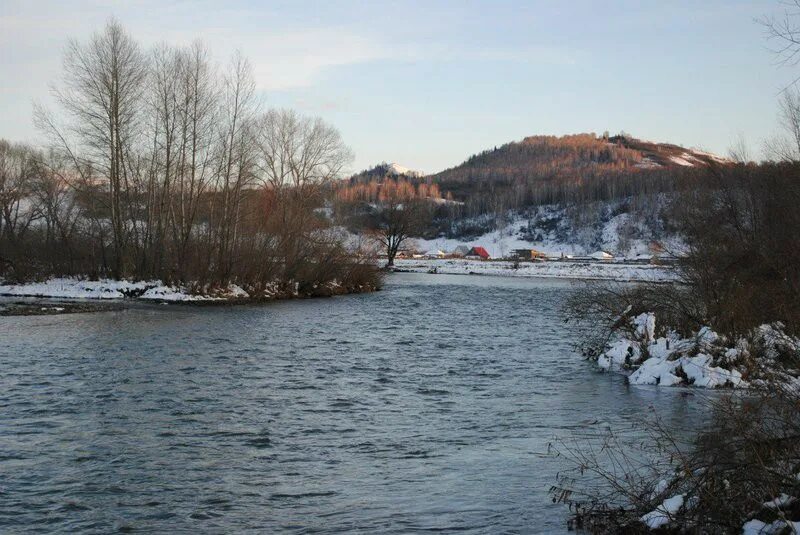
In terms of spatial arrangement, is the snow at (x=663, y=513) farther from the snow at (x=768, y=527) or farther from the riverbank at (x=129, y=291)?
the riverbank at (x=129, y=291)

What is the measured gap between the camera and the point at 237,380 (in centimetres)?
1582

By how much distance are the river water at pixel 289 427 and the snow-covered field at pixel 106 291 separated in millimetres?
11887

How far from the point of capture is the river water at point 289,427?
320 inches

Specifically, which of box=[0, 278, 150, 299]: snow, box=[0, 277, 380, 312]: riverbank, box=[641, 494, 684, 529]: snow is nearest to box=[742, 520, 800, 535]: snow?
box=[641, 494, 684, 529]: snow

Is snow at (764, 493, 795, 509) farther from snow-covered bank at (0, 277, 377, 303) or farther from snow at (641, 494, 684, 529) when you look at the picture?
snow-covered bank at (0, 277, 377, 303)

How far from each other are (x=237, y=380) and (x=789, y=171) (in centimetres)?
2025

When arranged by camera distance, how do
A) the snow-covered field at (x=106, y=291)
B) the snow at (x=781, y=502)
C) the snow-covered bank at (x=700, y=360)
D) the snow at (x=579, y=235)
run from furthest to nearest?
the snow at (x=579, y=235) → the snow-covered field at (x=106, y=291) → the snow-covered bank at (x=700, y=360) → the snow at (x=781, y=502)

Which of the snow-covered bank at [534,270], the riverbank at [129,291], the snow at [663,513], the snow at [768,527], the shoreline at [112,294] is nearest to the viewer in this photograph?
the snow at [768,527]

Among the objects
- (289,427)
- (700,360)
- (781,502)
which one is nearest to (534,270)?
(700,360)

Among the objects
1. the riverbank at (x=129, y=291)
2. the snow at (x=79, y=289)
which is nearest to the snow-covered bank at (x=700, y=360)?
the riverbank at (x=129, y=291)

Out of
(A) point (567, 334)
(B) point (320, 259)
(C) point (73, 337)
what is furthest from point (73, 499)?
(B) point (320, 259)

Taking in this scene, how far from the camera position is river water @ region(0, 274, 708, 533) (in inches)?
320

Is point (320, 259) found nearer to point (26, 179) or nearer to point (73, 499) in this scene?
point (26, 179)

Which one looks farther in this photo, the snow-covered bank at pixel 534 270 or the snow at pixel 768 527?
the snow-covered bank at pixel 534 270
